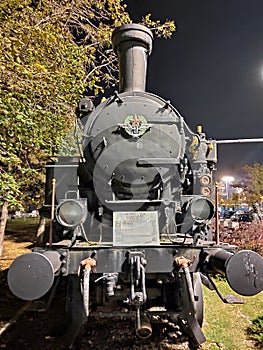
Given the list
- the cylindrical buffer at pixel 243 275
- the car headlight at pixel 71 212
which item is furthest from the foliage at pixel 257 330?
the car headlight at pixel 71 212

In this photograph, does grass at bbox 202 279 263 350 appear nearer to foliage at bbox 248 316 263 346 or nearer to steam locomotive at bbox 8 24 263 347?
foliage at bbox 248 316 263 346

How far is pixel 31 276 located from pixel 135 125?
7.06 ft

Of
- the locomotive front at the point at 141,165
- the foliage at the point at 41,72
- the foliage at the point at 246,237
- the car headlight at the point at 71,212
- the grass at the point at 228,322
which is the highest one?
the foliage at the point at 41,72

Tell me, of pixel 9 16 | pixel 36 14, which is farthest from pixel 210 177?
pixel 36 14

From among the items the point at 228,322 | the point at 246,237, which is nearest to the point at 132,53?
the point at 228,322

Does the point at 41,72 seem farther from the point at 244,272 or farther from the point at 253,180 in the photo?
the point at 253,180

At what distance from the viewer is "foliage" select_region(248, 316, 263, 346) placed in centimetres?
384

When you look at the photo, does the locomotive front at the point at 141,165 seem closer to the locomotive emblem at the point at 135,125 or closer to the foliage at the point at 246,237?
the locomotive emblem at the point at 135,125

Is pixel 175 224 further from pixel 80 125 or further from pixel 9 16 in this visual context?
pixel 9 16

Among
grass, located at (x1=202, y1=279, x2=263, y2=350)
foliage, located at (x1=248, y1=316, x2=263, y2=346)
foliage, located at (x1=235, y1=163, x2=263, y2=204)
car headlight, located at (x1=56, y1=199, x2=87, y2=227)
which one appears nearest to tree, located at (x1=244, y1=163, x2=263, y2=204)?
foliage, located at (x1=235, y1=163, x2=263, y2=204)

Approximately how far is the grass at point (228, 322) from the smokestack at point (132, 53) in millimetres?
3683

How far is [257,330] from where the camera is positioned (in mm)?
4117

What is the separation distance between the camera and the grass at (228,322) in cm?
379

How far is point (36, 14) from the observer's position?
21.7 feet
